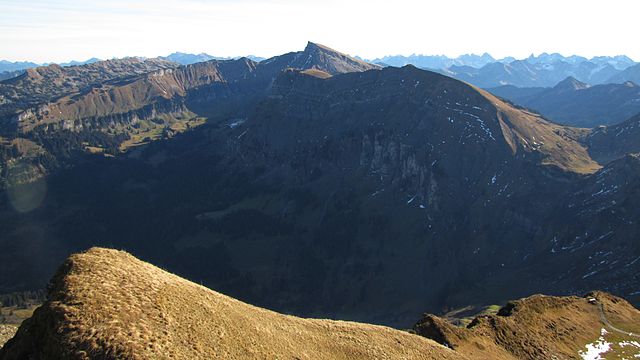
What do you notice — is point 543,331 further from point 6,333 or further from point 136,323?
point 6,333

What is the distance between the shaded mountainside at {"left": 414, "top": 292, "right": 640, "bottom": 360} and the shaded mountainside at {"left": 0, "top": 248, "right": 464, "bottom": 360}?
110 ft

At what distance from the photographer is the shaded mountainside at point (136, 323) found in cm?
3512

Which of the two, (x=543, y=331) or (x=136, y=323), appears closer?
(x=136, y=323)

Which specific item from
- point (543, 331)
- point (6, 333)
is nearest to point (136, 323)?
point (6, 333)

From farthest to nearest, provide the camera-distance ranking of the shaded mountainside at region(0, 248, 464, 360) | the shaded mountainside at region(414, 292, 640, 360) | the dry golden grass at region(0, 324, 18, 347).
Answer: the shaded mountainside at region(414, 292, 640, 360) < the dry golden grass at region(0, 324, 18, 347) < the shaded mountainside at region(0, 248, 464, 360)

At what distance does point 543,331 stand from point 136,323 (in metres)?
84.7

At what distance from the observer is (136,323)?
37.3 metres

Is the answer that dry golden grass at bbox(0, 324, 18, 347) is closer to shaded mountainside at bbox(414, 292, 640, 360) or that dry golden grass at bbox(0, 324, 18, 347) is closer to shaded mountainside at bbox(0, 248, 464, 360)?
shaded mountainside at bbox(0, 248, 464, 360)

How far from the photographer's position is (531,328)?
9281cm

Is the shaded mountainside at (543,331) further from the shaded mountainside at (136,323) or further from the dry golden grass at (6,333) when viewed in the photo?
the dry golden grass at (6,333)

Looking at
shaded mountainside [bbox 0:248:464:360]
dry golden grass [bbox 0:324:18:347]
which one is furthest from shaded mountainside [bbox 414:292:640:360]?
dry golden grass [bbox 0:324:18:347]

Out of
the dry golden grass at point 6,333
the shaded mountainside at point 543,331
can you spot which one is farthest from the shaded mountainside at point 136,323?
the shaded mountainside at point 543,331

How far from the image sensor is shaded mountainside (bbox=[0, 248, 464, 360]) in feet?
115

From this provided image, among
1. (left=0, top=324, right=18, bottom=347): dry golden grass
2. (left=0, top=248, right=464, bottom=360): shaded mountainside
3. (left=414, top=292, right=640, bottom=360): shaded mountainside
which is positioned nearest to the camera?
(left=0, top=248, right=464, bottom=360): shaded mountainside
